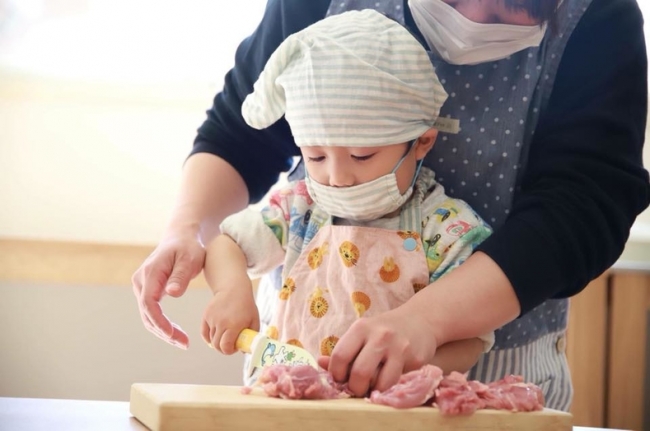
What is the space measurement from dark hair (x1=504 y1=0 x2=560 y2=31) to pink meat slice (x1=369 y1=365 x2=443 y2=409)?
374 mm

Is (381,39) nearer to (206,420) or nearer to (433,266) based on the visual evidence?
(433,266)

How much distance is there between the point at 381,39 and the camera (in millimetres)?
854

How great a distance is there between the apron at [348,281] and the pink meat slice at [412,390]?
0.48ft

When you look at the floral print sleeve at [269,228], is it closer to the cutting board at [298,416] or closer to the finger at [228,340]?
the finger at [228,340]

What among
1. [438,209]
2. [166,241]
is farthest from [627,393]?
[166,241]

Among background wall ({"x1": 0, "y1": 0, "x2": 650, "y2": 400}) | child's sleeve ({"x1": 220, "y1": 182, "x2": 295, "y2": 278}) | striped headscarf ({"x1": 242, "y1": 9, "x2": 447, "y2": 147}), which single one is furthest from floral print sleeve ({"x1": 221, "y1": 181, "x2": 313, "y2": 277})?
background wall ({"x1": 0, "y1": 0, "x2": 650, "y2": 400})

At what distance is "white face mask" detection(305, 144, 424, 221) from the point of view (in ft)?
2.81

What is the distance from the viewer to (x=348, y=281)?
0.87 metres

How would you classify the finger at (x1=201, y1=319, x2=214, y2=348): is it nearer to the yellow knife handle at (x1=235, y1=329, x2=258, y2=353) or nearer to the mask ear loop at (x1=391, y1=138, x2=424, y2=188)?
the yellow knife handle at (x1=235, y1=329, x2=258, y2=353)

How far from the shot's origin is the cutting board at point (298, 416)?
65 cm

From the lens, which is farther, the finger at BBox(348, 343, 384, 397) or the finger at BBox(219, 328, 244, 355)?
the finger at BBox(219, 328, 244, 355)

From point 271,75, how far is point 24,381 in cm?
112

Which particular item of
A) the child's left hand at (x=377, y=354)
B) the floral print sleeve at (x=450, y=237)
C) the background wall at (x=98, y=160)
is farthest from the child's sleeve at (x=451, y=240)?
the background wall at (x=98, y=160)

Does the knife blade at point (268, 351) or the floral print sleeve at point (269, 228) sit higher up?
the floral print sleeve at point (269, 228)
